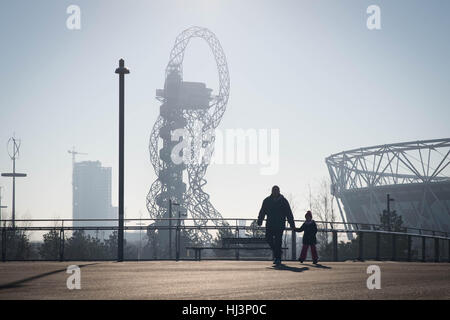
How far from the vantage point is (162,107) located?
98.6 m

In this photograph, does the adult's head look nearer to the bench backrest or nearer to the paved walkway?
the paved walkway

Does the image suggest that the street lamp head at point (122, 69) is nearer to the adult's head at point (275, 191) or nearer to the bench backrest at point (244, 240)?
the bench backrest at point (244, 240)

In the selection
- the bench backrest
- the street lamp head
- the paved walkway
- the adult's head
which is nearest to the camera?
the paved walkway

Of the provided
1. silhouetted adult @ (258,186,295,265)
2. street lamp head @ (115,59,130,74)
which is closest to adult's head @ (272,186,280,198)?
silhouetted adult @ (258,186,295,265)

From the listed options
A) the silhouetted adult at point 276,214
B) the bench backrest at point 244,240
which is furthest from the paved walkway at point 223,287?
the bench backrest at point 244,240

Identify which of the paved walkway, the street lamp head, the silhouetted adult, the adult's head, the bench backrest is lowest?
the bench backrest

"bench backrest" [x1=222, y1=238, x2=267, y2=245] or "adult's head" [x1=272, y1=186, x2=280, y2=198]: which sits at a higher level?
"adult's head" [x1=272, y1=186, x2=280, y2=198]

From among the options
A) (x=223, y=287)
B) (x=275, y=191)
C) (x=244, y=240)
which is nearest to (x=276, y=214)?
(x=275, y=191)

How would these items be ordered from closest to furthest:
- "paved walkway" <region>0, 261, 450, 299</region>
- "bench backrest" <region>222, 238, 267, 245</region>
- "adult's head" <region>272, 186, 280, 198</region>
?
1. "paved walkway" <region>0, 261, 450, 299</region>
2. "adult's head" <region>272, 186, 280, 198</region>
3. "bench backrest" <region>222, 238, 267, 245</region>

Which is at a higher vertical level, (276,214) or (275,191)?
(275,191)

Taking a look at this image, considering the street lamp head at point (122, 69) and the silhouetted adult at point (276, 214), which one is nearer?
the silhouetted adult at point (276, 214)

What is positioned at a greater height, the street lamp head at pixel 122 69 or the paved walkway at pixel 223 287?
the street lamp head at pixel 122 69

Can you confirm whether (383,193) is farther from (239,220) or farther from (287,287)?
(287,287)

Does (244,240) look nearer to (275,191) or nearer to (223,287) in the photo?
(275,191)
